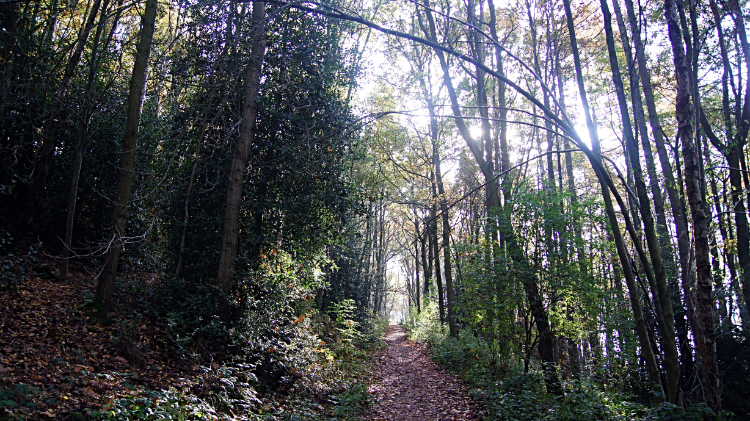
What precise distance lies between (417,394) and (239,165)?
6552 mm

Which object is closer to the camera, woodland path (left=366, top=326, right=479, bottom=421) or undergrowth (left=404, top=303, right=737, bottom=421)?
undergrowth (left=404, top=303, right=737, bottom=421)

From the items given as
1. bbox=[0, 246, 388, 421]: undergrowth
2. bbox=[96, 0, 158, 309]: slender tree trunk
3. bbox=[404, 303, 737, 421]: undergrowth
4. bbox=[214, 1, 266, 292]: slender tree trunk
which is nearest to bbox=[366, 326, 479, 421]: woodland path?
bbox=[404, 303, 737, 421]: undergrowth

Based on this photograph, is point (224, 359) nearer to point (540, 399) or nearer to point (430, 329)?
point (540, 399)

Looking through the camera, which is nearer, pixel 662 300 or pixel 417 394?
pixel 662 300

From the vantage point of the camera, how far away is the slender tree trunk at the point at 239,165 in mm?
8008

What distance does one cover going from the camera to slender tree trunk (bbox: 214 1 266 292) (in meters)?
8.01

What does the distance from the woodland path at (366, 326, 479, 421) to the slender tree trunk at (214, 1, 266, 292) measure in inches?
160

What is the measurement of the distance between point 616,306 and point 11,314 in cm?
1228

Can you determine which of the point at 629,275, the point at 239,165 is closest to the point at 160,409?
the point at 239,165

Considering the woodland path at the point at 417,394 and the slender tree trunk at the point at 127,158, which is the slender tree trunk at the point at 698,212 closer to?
the woodland path at the point at 417,394

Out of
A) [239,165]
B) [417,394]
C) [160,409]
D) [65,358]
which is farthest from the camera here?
[417,394]

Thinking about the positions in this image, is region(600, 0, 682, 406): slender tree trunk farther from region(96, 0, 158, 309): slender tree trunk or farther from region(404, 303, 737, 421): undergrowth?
region(96, 0, 158, 309): slender tree trunk

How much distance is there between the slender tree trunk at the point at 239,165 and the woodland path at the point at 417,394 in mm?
4055

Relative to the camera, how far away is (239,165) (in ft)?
27.3
